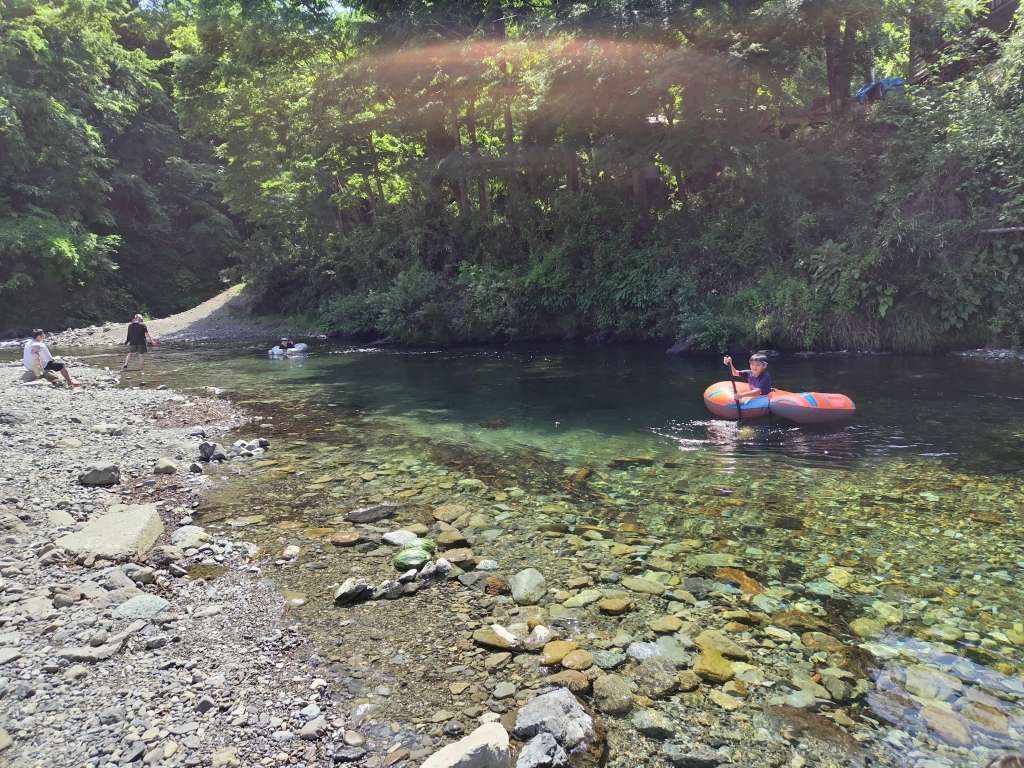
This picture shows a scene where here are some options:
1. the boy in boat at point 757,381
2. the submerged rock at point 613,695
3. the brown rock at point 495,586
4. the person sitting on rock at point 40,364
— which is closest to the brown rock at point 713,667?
the submerged rock at point 613,695

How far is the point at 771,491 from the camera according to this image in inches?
303

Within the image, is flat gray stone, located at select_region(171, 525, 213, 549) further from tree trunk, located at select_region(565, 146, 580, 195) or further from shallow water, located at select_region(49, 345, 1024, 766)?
tree trunk, located at select_region(565, 146, 580, 195)

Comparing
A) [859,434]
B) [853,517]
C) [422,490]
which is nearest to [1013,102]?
[859,434]

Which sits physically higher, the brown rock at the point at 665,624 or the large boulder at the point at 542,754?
the large boulder at the point at 542,754

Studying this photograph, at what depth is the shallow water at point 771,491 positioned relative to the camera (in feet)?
14.7

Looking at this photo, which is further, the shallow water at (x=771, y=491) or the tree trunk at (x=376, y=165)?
the tree trunk at (x=376, y=165)

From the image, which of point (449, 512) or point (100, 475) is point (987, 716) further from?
point (100, 475)

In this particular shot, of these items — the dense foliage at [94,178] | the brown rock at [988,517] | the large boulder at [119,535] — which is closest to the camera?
the large boulder at [119,535]

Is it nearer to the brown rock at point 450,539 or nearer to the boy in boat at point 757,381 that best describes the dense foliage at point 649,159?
the boy in boat at point 757,381

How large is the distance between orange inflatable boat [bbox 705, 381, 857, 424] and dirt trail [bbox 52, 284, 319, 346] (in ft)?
76.5

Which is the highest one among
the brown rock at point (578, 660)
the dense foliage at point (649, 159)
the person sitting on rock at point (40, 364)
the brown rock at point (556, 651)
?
the dense foliage at point (649, 159)

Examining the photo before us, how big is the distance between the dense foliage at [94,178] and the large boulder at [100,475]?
3105cm

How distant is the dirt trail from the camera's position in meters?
30.3

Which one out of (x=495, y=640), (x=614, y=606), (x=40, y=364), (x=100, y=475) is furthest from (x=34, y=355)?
(x=614, y=606)
